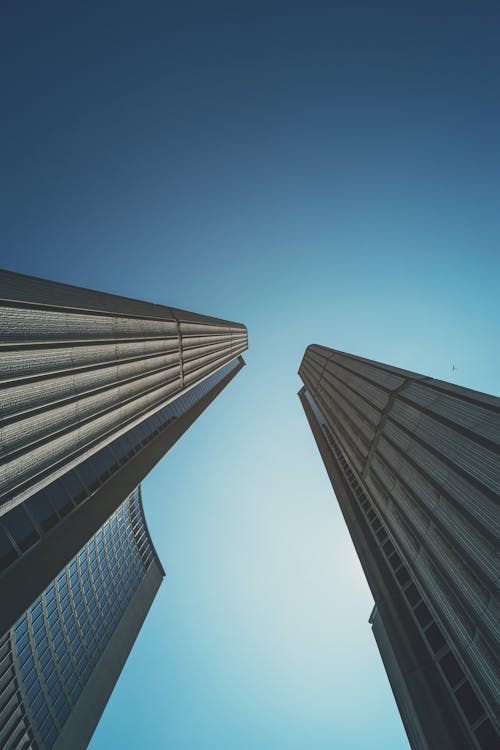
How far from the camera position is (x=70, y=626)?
4306 cm

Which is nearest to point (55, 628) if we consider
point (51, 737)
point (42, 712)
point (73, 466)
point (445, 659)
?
point (42, 712)

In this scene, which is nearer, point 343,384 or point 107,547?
point 343,384

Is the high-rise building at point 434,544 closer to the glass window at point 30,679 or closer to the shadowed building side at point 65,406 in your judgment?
the shadowed building side at point 65,406

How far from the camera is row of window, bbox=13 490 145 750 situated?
117ft

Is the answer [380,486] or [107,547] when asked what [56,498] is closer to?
[380,486]

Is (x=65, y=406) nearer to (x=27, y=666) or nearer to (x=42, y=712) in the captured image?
(x=27, y=666)

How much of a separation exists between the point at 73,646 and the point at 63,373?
46.6 meters

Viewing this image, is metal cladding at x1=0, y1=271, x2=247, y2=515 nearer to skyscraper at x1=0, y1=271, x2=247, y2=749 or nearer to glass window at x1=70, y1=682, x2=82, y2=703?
skyscraper at x1=0, y1=271, x2=247, y2=749

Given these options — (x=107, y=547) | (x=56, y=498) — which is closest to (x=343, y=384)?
(x=56, y=498)

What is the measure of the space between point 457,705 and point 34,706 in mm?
42586

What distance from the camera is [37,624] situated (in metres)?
37.0

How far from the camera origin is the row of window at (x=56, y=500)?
64.2 feet

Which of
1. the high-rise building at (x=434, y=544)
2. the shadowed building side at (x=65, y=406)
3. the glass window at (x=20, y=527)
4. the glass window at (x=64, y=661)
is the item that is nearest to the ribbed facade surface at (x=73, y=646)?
the glass window at (x=64, y=661)

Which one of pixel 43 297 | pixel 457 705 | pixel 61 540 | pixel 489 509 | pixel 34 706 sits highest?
pixel 43 297
